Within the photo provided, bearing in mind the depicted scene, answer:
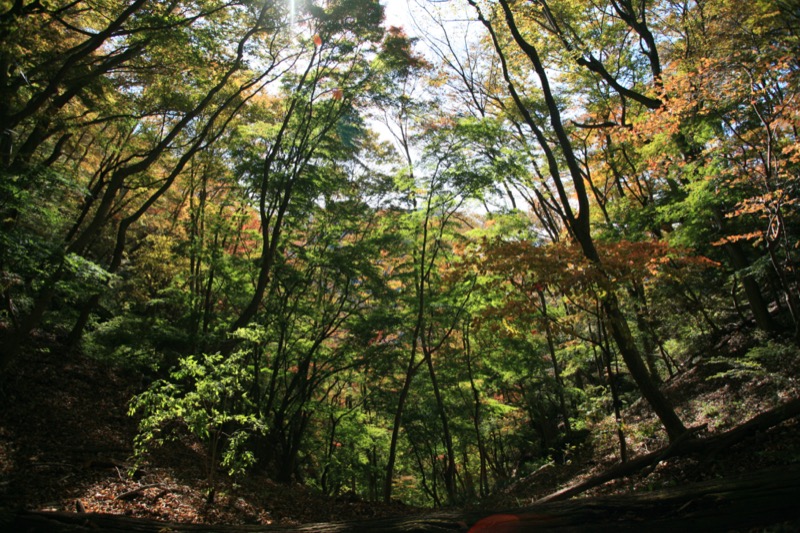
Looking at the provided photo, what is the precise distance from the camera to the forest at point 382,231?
6.70 m

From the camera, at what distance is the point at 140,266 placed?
12.4 metres

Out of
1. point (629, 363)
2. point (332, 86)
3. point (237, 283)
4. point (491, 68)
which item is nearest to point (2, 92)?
point (237, 283)

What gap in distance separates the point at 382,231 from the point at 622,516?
887 cm

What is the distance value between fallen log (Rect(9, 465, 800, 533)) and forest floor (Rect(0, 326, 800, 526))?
0.99 m

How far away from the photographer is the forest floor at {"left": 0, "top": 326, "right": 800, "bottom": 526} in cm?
551

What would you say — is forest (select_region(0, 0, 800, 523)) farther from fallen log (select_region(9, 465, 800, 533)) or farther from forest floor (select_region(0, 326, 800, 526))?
fallen log (select_region(9, 465, 800, 533))

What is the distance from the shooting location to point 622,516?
11.5 feet

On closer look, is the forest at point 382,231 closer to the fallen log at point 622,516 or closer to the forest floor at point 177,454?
the forest floor at point 177,454


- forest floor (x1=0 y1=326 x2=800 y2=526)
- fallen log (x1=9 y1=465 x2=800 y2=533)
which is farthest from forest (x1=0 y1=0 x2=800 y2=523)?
fallen log (x1=9 y1=465 x2=800 y2=533)

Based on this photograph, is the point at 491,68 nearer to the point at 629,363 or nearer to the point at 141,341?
the point at 629,363

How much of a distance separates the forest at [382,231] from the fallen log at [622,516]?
1.76 metres

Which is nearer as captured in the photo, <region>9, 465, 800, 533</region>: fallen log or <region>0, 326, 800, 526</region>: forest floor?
<region>9, 465, 800, 533</region>: fallen log

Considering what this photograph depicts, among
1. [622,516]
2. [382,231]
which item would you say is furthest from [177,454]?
[622,516]

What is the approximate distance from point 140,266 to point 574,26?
44.0 feet
